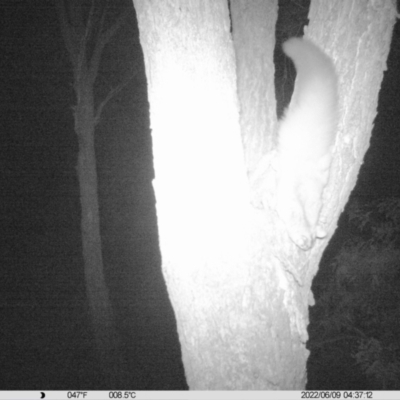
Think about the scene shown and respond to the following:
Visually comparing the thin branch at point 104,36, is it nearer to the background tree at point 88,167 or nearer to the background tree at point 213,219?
the background tree at point 88,167

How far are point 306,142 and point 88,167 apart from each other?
4994 mm

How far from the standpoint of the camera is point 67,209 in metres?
10.9

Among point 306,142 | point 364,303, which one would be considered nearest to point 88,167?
point 364,303

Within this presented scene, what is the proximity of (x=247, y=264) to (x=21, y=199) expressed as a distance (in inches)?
422

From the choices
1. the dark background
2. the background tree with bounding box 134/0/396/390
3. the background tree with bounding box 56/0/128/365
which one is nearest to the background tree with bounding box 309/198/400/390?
the dark background

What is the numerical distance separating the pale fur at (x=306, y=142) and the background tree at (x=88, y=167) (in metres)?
4.87

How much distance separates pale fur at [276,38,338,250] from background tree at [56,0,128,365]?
4.87 metres

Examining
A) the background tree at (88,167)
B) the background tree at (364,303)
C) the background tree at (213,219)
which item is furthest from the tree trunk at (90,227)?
the background tree at (213,219)

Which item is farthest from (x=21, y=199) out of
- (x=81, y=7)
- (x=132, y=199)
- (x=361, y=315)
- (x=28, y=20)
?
(x=361, y=315)

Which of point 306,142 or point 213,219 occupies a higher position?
point 306,142

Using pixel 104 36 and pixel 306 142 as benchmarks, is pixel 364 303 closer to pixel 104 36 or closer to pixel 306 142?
pixel 306 142

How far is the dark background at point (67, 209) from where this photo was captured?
6.58 metres

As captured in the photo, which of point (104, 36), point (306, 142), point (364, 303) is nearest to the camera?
point (306, 142)

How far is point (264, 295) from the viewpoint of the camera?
47.1 inches
